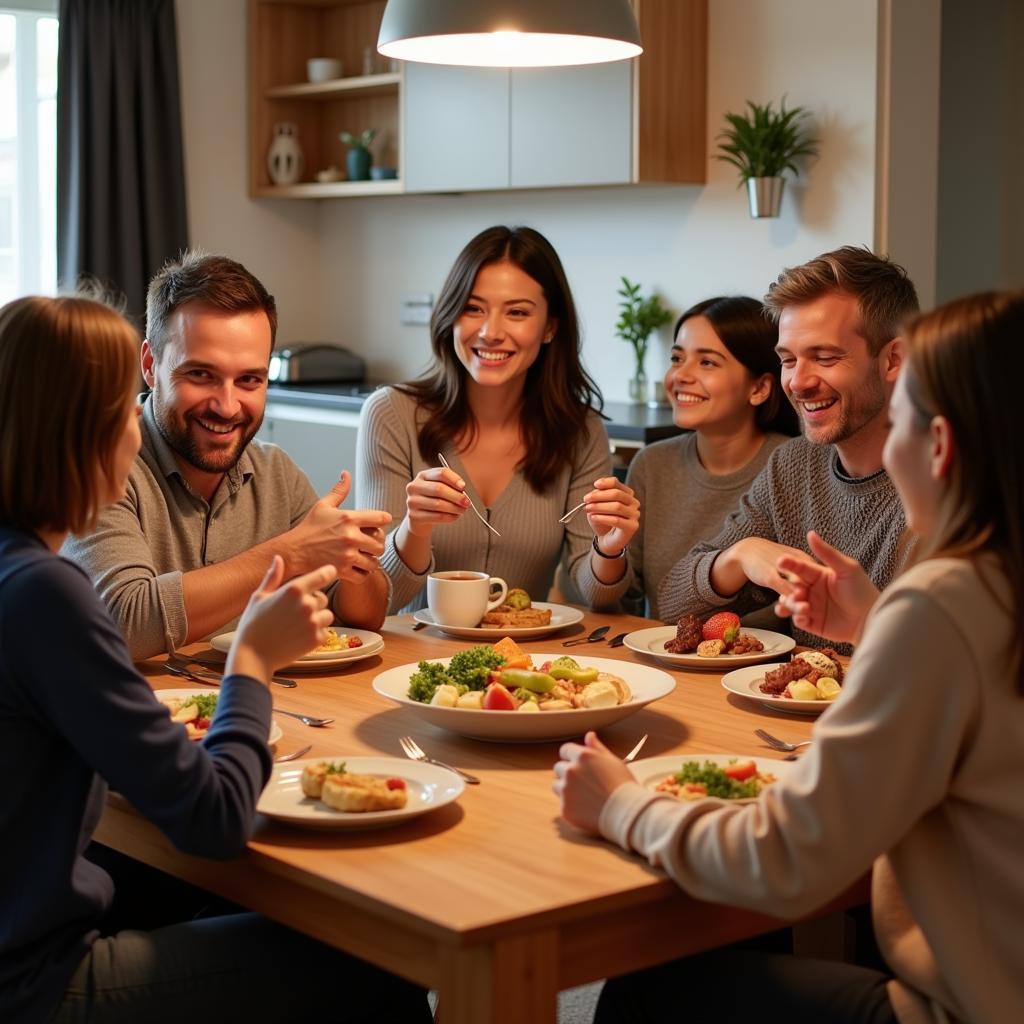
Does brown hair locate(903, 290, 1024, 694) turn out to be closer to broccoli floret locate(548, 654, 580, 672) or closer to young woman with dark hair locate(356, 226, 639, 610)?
broccoli floret locate(548, 654, 580, 672)

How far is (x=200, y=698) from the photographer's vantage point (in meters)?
1.78

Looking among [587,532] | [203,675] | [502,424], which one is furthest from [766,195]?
[203,675]

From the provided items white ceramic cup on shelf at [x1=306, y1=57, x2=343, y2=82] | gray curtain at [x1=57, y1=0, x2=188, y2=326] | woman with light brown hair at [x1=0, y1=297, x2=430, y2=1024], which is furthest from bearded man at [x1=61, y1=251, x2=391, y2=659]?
white ceramic cup on shelf at [x1=306, y1=57, x2=343, y2=82]

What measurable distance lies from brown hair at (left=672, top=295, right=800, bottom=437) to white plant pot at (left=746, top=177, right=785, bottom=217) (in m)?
1.26

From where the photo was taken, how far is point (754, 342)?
289 centimetres

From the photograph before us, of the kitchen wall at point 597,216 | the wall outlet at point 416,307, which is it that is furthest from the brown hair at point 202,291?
the wall outlet at point 416,307

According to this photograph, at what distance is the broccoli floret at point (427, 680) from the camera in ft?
5.89

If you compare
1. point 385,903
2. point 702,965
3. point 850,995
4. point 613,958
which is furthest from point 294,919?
point 850,995

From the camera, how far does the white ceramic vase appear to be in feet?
18.1

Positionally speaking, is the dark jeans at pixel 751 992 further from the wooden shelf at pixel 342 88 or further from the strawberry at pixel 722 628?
the wooden shelf at pixel 342 88

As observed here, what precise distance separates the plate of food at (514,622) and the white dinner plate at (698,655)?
14 centimetres

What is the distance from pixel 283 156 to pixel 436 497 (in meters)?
3.46

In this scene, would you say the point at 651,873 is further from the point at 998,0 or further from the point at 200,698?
the point at 998,0

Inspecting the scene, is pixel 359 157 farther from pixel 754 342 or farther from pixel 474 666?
pixel 474 666
